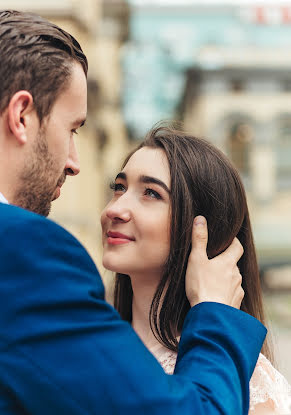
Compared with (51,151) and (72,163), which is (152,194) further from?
(51,151)

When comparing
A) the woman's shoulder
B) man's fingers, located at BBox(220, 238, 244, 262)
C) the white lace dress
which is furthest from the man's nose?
the woman's shoulder

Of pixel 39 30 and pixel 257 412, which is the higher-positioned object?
pixel 39 30

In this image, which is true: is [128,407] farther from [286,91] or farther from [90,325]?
[286,91]

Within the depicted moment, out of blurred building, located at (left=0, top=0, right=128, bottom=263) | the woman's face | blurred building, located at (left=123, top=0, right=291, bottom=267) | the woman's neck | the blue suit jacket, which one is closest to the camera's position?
the blue suit jacket

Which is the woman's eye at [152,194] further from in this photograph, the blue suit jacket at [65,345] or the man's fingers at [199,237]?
the blue suit jacket at [65,345]

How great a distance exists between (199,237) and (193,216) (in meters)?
0.12

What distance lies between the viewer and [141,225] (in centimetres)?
218

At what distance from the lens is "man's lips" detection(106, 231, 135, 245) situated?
220 cm

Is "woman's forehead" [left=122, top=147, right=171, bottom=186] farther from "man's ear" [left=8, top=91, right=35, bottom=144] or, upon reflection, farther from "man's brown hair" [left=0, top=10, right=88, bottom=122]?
"man's ear" [left=8, top=91, right=35, bottom=144]

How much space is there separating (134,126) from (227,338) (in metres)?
37.0

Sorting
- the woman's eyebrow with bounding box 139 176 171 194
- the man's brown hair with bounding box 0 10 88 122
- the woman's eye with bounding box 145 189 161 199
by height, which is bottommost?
the woman's eye with bounding box 145 189 161 199

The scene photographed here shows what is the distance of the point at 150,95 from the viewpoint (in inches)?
1748

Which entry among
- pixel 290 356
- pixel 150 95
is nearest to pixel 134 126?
pixel 150 95

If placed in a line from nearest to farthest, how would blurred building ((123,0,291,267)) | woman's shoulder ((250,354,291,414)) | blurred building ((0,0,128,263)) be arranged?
1. woman's shoulder ((250,354,291,414))
2. blurred building ((0,0,128,263))
3. blurred building ((123,0,291,267))
